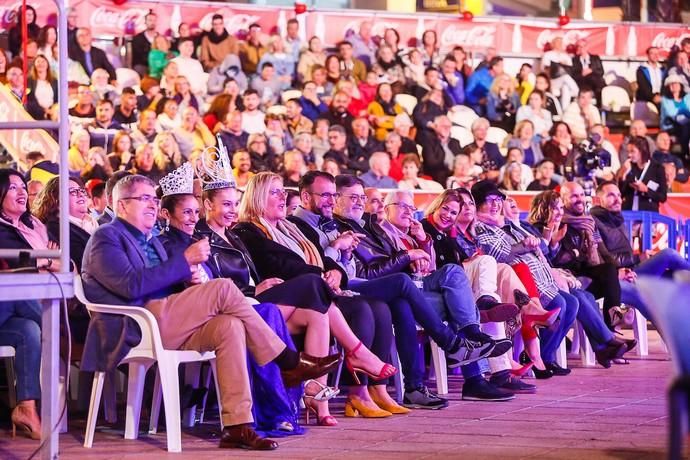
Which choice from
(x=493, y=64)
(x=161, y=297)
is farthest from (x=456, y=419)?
(x=493, y=64)

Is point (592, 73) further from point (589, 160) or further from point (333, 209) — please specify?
point (333, 209)

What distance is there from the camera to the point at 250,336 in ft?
20.4

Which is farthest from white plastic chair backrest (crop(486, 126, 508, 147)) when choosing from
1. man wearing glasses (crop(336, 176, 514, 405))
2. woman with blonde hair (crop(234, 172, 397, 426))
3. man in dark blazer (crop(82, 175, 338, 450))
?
man in dark blazer (crop(82, 175, 338, 450))

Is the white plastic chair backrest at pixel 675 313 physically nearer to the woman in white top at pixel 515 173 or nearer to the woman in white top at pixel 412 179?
the woman in white top at pixel 412 179

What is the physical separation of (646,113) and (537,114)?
1.85 meters

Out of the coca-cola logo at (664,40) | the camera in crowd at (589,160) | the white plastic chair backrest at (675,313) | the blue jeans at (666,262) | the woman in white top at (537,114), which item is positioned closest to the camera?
the white plastic chair backrest at (675,313)

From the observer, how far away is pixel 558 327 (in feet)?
29.6

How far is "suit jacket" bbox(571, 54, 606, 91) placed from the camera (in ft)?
56.9

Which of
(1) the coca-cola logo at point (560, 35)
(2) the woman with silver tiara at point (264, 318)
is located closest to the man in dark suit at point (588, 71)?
(1) the coca-cola logo at point (560, 35)

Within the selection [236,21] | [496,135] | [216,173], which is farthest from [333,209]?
[236,21]

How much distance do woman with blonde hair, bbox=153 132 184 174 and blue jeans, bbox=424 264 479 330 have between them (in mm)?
5000

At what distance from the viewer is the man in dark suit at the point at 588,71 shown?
17.3m

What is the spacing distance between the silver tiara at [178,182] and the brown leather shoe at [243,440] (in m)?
1.26

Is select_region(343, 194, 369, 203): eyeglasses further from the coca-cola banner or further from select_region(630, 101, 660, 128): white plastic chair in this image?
select_region(630, 101, 660, 128): white plastic chair
